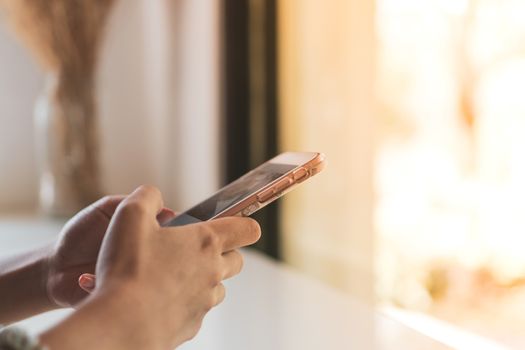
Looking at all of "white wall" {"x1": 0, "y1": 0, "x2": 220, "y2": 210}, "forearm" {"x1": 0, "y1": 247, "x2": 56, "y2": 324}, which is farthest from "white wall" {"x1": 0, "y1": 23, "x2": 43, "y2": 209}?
"forearm" {"x1": 0, "y1": 247, "x2": 56, "y2": 324}

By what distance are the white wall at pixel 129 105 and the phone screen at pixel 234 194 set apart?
1252mm

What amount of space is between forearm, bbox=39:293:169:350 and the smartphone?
6.0 inches

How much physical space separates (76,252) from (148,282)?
0.69ft

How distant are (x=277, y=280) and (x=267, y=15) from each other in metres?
0.58

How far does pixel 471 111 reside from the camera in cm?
98

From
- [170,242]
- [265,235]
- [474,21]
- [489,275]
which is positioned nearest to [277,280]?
[265,235]

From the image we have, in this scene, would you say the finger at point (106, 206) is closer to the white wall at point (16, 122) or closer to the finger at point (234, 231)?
the finger at point (234, 231)

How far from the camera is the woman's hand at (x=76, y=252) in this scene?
25.5 inches

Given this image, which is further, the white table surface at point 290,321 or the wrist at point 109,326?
the white table surface at point 290,321

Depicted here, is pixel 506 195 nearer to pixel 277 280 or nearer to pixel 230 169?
pixel 277 280

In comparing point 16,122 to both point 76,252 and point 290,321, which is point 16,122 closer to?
point 290,321

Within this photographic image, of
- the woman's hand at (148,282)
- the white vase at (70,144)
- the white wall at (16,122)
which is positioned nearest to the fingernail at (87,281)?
the woman's hand at (148,282)

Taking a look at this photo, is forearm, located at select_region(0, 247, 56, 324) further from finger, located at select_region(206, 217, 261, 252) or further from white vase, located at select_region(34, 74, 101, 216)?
white vase, located at select_region(34, 74, 101, 216)

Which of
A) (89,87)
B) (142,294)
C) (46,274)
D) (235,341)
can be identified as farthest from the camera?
(89,87)
